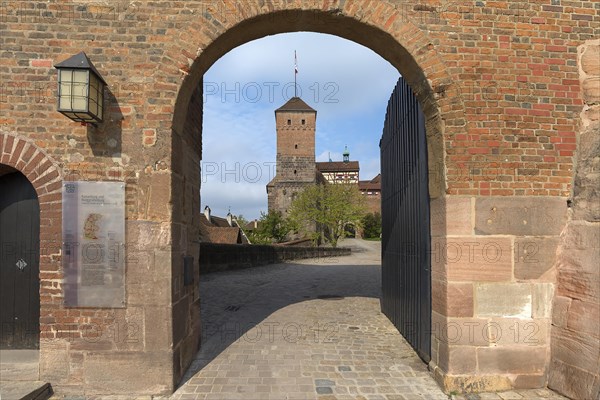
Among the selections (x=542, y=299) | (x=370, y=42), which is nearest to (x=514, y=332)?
(x=542, y=299)

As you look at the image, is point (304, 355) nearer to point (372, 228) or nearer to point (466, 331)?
point (466, 331)

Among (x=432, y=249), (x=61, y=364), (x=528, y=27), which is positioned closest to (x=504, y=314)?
(x=432, y=249)

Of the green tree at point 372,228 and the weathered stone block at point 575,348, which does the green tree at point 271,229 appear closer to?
the green tree at point 372,228

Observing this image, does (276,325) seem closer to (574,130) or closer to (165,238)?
(165,238)

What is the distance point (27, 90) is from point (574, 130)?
6.09m

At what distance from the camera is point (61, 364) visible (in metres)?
3.89

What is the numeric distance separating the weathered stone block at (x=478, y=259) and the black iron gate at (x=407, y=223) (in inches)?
19.6

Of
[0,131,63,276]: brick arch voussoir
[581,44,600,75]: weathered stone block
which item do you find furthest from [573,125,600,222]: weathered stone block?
[0,131,63,276]: brick arch voussoir

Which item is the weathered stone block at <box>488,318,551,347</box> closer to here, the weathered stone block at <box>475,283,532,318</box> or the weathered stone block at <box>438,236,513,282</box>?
the weathered stone block at <box>475,283,532,318</box>

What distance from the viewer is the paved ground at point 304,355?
Answer: 156 inches

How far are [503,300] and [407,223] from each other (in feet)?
6.50

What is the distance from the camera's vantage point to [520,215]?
4137 mm

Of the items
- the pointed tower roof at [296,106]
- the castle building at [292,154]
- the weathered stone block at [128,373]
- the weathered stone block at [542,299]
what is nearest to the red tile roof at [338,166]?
the castle building at [292,154]

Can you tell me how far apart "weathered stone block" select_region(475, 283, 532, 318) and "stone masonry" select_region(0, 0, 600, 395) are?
0.05ft
